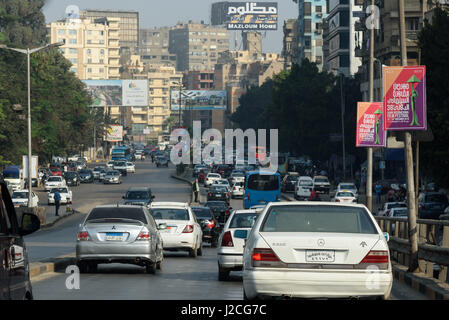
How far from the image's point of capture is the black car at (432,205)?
55.1 metres

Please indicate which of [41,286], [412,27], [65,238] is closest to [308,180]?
[412,27]

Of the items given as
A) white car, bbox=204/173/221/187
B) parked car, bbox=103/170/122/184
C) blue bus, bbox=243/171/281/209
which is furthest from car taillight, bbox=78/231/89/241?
parked car, bbox=103/170/122/184

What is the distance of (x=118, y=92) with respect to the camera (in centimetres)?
15762

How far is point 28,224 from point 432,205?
47.8 meters

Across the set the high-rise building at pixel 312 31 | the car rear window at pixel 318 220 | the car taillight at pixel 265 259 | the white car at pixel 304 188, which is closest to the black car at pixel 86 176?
the white car at pixel 304 188

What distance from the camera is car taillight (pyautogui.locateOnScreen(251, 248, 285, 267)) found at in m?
12.4

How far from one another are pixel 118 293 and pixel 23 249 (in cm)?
697

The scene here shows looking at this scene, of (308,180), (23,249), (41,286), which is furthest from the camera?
(308,180)

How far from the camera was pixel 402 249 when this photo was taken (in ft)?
81.2

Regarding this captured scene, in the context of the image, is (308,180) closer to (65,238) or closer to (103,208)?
(65,238)

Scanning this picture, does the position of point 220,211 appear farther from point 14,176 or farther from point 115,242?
point 14,176

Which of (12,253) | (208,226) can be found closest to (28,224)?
(12,253)

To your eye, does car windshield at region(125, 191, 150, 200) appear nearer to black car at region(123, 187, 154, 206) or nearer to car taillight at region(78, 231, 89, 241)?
black car at region(123, 187, 154, 206)

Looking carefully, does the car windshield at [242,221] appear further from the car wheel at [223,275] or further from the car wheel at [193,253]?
the car wheel at [193,253]
